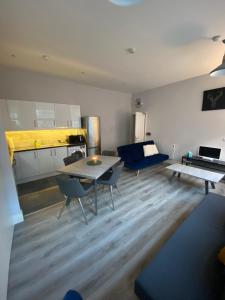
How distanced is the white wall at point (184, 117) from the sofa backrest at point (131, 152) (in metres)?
1.08

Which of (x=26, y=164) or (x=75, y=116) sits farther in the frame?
(x=75, y=116)

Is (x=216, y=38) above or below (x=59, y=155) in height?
above

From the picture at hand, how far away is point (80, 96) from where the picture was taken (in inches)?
182

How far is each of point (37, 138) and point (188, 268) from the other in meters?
4.21

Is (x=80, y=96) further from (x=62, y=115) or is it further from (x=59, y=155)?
(x=59, y=155)

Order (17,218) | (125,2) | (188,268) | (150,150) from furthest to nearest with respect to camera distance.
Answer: (150,150) → (17,218) → (125,2) → (188,268)

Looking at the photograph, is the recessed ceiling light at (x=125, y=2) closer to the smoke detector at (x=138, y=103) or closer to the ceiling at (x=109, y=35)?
the ceiling at (x=109, y=35)

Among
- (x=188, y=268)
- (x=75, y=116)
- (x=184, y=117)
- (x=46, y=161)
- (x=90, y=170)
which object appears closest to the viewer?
(x=188, y=268)

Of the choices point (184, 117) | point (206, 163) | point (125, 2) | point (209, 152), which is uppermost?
point (125, 2)

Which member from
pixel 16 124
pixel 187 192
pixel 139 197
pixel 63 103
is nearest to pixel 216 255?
pixel 139 197

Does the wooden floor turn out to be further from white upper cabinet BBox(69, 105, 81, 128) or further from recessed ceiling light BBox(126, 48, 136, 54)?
recessed ceiling light BBox(126, 48, 136, 54)

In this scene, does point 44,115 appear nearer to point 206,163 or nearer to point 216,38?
point 216,38

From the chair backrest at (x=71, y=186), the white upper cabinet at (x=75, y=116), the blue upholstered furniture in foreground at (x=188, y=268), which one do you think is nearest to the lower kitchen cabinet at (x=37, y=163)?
the white upper cabinet at (x=75, y=116)

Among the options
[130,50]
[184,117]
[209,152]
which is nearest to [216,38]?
[130,50]
